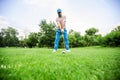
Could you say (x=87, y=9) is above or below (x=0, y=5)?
above

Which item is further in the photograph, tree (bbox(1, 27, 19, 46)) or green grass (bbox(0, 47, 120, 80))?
tree (bbox(1, 27, 19, 46))

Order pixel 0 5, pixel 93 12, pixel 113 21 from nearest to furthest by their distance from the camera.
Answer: pixel 0 5 → pixel 113 21 → pixel 93 12

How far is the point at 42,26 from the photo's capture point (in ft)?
200

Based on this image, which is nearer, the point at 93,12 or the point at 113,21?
the point at 113,21

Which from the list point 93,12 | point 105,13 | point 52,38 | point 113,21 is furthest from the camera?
point 52,38

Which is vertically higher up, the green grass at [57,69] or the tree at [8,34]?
the tree at [8,34]

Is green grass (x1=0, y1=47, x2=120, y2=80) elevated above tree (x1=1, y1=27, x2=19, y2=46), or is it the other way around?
tree (x1=1, y1=27, x2=19, y2=46)

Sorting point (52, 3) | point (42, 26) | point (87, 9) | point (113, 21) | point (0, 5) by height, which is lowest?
point (113, 21)

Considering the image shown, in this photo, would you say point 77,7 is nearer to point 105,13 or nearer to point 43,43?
Result: point 105,13

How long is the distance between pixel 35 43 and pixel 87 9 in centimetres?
6125

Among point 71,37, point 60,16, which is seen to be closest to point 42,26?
point 71,37

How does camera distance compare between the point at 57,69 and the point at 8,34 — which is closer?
the point at 57,69

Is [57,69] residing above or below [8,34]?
below

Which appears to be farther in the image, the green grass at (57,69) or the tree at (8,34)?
the tree at (8,34)
